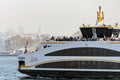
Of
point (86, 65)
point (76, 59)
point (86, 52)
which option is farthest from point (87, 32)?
point (86, 65)

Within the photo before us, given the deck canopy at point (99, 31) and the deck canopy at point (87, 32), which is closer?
the deck canopy at point (99, 31)

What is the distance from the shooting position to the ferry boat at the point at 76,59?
5166 centimetres

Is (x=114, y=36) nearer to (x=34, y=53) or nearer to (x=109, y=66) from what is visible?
(x=109, y=66)

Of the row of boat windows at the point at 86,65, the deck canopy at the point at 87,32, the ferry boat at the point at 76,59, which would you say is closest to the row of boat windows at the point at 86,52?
the ferry boat at the point at 76,59

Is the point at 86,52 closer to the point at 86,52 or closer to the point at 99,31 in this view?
the point at 86,52

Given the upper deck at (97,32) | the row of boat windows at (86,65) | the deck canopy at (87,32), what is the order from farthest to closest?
the deck canopy at (87,32) → the upper deck at (97,32) → the row of boat windows at (86,65)

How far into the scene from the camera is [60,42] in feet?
172

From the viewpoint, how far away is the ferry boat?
51.7 m

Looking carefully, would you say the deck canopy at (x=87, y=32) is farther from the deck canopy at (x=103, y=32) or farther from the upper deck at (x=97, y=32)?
the deck canopy at (x=103, y=32)

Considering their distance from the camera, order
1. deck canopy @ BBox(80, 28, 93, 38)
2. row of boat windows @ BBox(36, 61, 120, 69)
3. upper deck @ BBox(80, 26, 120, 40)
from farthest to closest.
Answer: deck canopy @ BBox(80, 28, 93, 38) < upper deck @ BBox(80, 26, 120, 40) < row of boat windows @ BBox(36, 61, 120, 69)

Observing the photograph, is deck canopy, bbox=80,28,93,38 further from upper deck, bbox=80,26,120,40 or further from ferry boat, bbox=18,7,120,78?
ferry boat, bbox=18,7,120,78

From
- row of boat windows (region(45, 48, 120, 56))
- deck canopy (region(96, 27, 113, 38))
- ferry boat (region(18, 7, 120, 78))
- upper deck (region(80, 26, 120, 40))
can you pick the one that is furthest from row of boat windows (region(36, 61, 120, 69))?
deck canopy (region(96, 27, 113, 38))

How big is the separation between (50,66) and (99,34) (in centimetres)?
573

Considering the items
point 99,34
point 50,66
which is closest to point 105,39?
point 99,34
